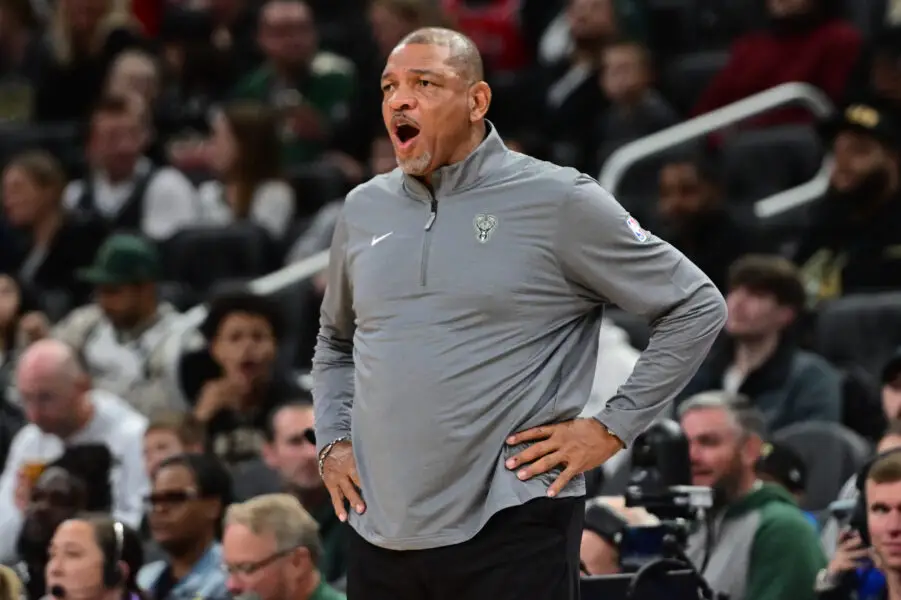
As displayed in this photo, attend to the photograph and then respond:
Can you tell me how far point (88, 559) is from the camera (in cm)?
532

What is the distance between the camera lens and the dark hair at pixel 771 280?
6691 mm

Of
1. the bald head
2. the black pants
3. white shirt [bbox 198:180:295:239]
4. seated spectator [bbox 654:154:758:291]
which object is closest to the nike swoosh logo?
the bald head

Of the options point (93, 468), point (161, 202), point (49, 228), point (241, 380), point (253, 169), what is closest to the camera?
point (93, 468)

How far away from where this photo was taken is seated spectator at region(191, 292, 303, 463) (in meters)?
7.12

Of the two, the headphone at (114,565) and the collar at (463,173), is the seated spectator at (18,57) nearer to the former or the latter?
the headphone at (114,565)

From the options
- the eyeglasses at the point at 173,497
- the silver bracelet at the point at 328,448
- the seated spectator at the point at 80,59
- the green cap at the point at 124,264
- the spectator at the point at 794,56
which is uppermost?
the seated spectator at the point at 80,59

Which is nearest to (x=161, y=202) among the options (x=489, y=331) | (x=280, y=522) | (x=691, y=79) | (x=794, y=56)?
(x=691, y=79)

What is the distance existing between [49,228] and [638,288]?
6.11 metres

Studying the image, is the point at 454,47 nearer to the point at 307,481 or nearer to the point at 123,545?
the point at 123,545

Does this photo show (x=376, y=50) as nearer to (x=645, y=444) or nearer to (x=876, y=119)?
(x=876, y=119)

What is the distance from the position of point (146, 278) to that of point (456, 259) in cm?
485

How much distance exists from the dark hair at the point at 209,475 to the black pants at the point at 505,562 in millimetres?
2778

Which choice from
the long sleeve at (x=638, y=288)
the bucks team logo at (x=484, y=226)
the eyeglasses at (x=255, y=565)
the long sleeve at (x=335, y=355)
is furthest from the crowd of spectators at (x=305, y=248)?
the bucks team logo at (x=484, y=226)

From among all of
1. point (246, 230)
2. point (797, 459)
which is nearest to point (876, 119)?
point (797, 459)
